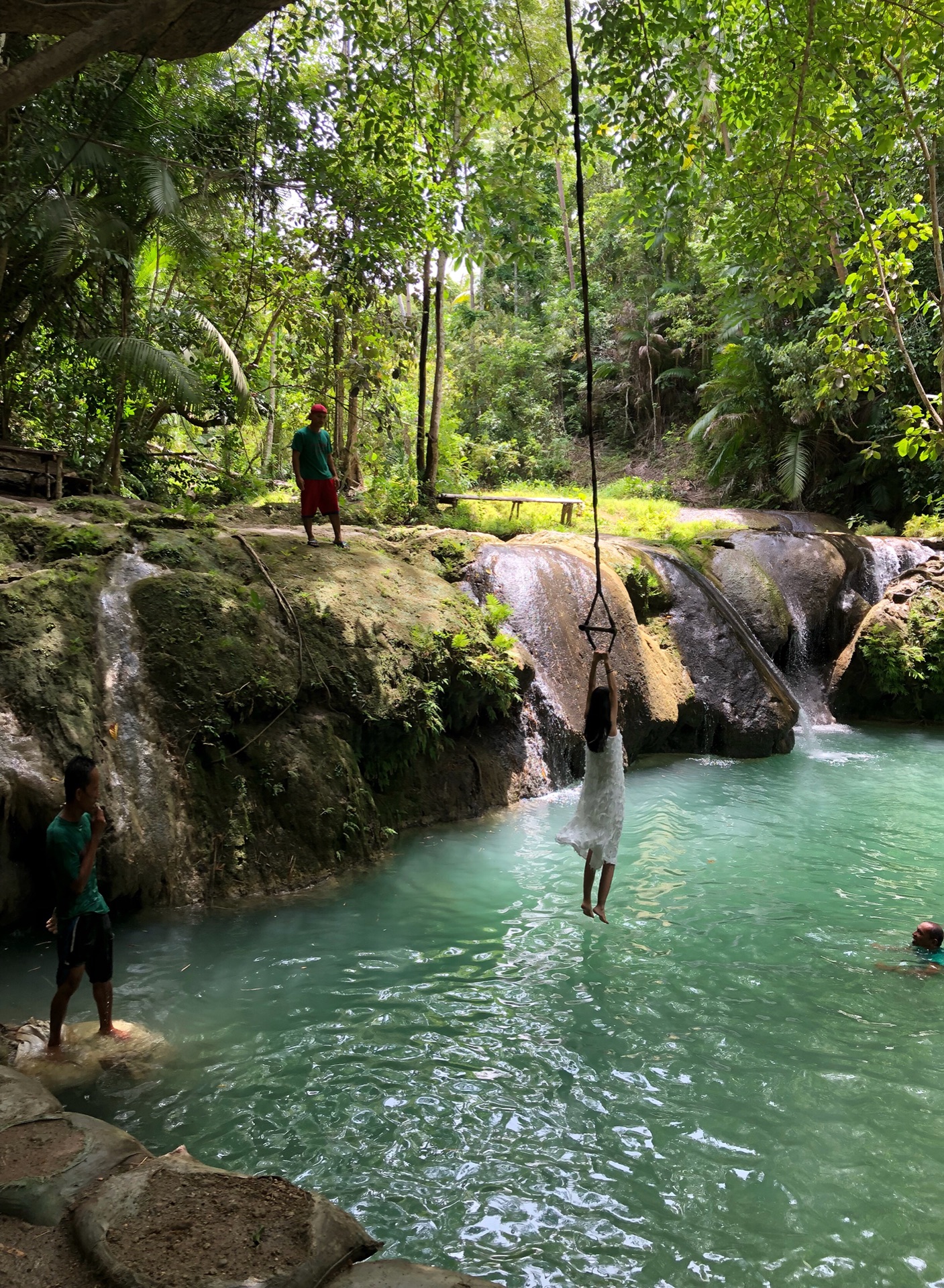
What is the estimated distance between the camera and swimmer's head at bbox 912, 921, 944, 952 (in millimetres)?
5984

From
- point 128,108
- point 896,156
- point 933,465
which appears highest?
point 896,156

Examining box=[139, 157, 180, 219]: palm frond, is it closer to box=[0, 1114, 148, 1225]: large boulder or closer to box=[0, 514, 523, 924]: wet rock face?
box=[0, 514, 523, 924]: wet rock face

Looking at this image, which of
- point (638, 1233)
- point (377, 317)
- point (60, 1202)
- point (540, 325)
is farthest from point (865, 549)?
point (540, 325)

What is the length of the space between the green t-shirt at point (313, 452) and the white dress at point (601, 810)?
17.4 ft

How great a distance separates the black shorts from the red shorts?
5.80 metres

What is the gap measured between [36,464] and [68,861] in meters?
9.30

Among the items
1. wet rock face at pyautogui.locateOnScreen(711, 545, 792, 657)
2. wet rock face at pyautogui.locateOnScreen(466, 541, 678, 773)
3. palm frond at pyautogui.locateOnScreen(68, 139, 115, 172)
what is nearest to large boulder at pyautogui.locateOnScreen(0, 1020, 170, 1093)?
wet rock face at pyautogui.locateOnScreen(466, 541, 678, 773)

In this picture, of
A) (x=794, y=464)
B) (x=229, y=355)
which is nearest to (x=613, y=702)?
(x=229, y=355)

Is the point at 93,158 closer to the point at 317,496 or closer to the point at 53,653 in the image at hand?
the point at 317,496

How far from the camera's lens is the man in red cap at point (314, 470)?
9.37m

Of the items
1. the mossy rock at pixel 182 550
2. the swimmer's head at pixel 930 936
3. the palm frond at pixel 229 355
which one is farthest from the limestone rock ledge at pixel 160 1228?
the palm frond at pixel 229 355

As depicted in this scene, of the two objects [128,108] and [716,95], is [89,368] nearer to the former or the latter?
[128,108]

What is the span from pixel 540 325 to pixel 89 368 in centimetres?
2498

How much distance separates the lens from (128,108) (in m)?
11.3
